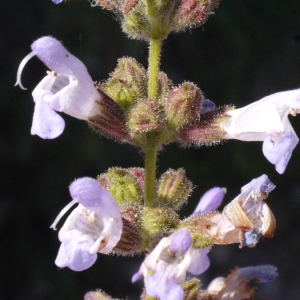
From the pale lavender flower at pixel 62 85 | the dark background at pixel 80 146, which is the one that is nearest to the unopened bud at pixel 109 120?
the pale lavender flower at pixel 62 85

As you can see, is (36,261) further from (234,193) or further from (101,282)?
(234,193)

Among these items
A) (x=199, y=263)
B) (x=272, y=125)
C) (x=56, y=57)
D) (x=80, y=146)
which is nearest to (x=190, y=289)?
(x=199, y=263)

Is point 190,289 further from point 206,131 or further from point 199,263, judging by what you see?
point 206,131

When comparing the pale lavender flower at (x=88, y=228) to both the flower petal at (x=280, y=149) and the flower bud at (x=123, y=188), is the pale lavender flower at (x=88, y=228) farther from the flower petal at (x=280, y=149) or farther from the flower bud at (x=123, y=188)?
the flower petal at (x=280, y=149)

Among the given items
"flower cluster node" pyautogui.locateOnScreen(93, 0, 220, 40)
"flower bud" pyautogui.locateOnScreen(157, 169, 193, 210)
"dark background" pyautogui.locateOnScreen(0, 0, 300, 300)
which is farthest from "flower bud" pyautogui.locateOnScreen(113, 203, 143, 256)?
"dark background" pyautogui.locateOnScreen(0, 0, 300, 300)

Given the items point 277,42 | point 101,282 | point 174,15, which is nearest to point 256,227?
point 174,15
